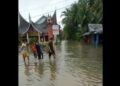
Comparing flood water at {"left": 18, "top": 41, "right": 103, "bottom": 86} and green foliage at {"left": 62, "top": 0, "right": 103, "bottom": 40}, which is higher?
green foliage at {"left": 62, "top": 0, "right": 103, "bottom": 40}

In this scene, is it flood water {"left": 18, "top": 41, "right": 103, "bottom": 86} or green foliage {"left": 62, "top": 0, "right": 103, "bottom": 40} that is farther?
green foliage {"left": 62, "top": 0, "right": 103, "bottom": 40}

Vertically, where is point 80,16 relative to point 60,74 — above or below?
above

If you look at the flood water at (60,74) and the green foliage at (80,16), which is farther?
the green foliage at (80,16)

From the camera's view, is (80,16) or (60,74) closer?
(60,74)

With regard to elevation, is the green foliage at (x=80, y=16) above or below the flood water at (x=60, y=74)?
above
